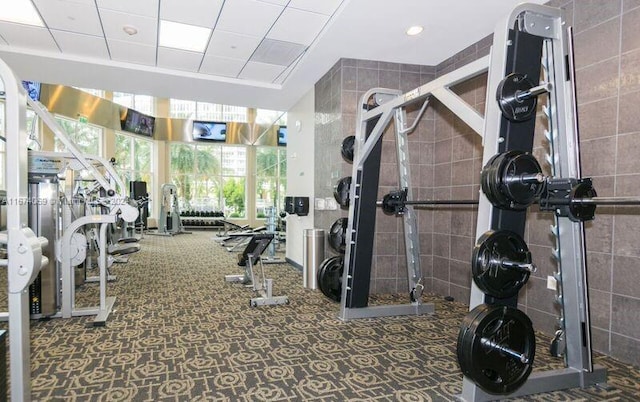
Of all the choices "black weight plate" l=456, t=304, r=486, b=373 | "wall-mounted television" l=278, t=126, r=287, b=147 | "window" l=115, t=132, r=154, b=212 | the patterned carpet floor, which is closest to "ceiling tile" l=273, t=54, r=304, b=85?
the patterned carpet floor

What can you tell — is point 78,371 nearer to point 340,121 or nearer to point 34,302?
point 34,302

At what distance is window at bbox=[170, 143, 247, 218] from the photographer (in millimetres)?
14906

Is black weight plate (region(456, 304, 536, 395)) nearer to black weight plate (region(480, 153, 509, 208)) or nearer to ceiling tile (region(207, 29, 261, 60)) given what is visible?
black weight plate (region(480, 153, 509, 208))

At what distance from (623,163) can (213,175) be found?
1421 cm

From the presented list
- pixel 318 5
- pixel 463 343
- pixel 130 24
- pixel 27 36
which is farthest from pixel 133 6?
pixel 463 343

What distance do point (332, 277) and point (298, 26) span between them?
9.43 feet

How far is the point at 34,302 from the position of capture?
3.71 metres

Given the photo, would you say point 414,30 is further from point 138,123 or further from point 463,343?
point 138,123

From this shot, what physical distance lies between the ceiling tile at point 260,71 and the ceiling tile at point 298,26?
0.86 metres

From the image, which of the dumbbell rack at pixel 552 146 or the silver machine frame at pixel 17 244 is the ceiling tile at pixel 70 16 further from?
the dumbbell rack at pixel 552 146

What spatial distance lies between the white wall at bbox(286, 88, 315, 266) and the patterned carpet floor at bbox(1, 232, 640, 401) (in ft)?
6.47

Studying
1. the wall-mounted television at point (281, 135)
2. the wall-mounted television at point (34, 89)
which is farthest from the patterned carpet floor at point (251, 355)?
the wall-mounted television at point (281, 135)

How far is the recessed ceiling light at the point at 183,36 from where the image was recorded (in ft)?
14.1

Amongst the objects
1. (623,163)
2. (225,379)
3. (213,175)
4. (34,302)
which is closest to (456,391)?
(225,379)
